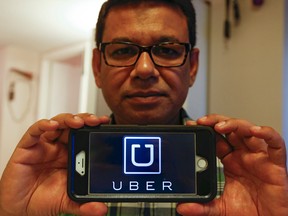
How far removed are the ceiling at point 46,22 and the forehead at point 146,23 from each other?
761mm

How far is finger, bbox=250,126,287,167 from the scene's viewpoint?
488 mm

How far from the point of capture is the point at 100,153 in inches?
20.3

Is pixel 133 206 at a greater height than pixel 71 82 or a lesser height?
lesser

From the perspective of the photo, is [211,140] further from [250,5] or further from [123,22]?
[250,5]

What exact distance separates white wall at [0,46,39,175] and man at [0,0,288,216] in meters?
1.60

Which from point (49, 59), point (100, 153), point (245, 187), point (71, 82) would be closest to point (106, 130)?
point (100, 153)

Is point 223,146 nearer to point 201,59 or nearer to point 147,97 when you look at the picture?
point 147,97

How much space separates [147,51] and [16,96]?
5.76 ft

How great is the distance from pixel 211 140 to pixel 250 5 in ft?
2.87

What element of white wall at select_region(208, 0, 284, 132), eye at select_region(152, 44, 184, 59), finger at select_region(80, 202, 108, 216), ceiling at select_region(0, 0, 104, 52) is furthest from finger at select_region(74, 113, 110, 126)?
ceiling at select_region(0, 0, 104, 52)

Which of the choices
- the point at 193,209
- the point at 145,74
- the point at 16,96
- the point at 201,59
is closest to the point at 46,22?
the point at 16,96

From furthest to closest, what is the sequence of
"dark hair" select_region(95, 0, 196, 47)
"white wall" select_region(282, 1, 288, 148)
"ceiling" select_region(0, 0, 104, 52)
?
"ceiling" select_region(0, 0, 104, 52) → "white wall" select_region(282, 1, 288, 148) → "dark hair" select_region(95, 0, 196, 47)

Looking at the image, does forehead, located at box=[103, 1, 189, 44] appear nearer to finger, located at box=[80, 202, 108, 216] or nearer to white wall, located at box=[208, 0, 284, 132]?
finger, located at box=[80, 202, 108, 216]

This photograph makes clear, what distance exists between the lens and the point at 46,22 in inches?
68.3
